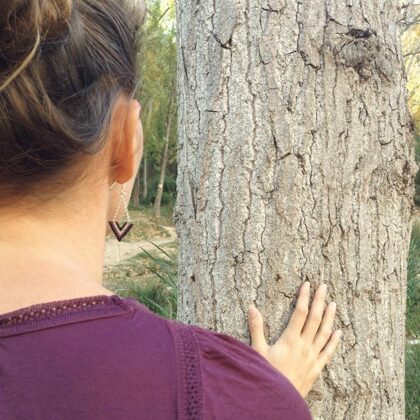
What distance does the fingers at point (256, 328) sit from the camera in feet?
5.00

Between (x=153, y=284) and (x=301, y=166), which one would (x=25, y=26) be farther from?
(x=153, y=284)

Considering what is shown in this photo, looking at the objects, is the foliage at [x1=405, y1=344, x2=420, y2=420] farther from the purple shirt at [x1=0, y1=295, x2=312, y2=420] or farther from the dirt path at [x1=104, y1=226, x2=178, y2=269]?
the dirt path at [x1=104, y1=226, x2=178, y2=269]

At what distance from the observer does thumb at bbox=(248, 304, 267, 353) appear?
153cm

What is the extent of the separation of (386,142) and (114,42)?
0.90m

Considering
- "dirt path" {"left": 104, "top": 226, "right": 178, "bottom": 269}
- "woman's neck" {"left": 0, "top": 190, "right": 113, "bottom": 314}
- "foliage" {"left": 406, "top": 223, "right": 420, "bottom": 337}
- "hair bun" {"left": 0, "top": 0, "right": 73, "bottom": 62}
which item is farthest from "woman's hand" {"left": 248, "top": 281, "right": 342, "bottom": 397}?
"dirt path" {"left": 104, "top": 226, "right": 178, "bottom": 269}

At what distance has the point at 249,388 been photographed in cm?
90

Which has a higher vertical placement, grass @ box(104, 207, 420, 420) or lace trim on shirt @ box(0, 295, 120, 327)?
lace trim on shirt @ box(0, 295, 120, 327)

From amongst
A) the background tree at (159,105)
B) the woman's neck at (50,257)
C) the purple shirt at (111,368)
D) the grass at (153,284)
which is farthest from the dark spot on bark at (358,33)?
the background tree at (159,105)

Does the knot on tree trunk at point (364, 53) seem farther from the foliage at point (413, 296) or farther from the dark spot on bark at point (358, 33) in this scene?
the foliage at point (413, 296)

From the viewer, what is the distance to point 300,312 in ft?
5.07

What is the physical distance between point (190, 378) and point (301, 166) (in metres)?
0.84

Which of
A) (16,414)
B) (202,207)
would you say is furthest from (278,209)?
(16,414)

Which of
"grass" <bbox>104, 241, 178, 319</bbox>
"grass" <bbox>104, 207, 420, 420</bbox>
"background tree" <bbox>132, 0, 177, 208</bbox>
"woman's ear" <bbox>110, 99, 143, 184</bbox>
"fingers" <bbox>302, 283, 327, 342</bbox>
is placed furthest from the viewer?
"background tree" <bbox>132, 0, 177, 208</bbox>

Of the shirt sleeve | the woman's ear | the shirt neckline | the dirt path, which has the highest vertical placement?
the woman's ear
